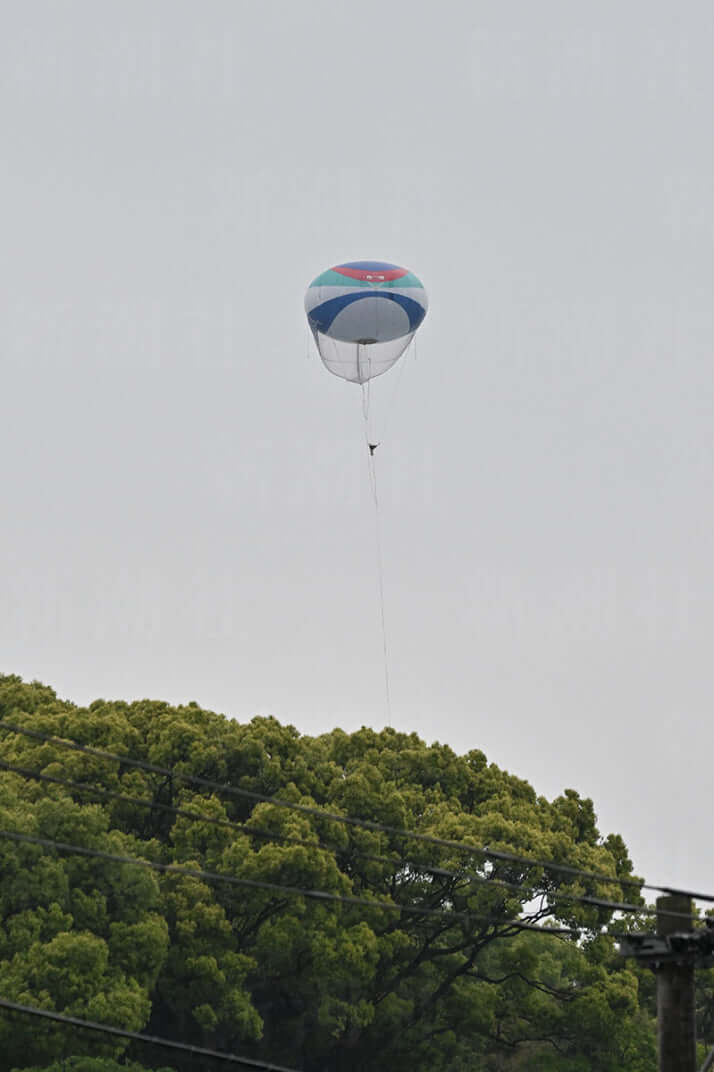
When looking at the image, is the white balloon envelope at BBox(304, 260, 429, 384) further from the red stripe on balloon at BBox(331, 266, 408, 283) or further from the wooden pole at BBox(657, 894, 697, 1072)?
the wooden pole at BBox(657, 894, 697, 1072)

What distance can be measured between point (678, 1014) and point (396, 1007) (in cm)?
3022

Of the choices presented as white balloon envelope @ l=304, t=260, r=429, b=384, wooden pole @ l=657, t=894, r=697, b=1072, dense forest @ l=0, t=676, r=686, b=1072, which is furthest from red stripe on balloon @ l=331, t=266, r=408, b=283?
wooden pole @ l=657, t=894, r=697, b=1072

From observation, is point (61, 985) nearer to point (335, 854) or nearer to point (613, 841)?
point (335, 854)

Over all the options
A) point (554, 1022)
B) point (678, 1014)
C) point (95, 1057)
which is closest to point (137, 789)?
point (95, 1057)

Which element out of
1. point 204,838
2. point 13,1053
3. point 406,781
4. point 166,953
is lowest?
point 13,1053

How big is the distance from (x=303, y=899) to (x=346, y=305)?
15170mm

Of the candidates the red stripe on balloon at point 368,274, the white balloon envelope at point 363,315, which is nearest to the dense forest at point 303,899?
the white balloon envelope at point 363,315

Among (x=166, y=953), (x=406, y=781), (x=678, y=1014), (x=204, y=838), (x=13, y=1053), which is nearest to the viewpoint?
(x=678, y=1014)

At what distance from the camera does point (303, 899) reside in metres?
45.4

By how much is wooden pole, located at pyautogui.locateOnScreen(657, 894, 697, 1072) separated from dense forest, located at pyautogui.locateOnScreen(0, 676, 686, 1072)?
25.4 m

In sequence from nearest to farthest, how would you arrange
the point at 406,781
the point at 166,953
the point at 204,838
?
the point at 166,953 → the point at 204,838 → the point at 406,781

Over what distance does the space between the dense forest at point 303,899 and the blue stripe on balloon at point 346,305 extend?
10632 millimetres

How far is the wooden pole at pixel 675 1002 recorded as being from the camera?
1786cm

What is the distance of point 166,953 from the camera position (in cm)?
4391
